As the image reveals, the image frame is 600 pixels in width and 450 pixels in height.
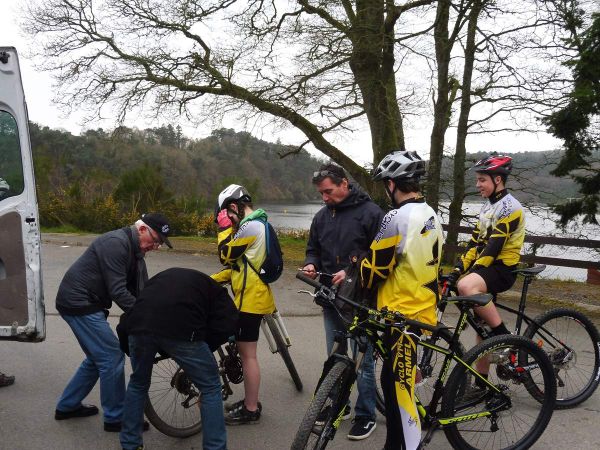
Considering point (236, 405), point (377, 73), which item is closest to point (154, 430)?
point (236, 405)

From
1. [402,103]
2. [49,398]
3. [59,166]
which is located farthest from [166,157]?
[49,398]

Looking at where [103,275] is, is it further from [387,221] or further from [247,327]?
[387,221]

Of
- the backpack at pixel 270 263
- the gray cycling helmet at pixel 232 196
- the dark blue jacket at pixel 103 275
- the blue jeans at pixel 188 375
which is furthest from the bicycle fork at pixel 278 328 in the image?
the blue jeans at pixel 188 375

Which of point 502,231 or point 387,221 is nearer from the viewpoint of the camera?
point 387,221

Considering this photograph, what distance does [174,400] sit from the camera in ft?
13.1

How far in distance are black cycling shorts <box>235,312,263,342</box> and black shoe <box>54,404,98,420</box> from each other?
1.24 m

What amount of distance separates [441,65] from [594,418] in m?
10.4

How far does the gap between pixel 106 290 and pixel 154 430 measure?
1061 millimetres

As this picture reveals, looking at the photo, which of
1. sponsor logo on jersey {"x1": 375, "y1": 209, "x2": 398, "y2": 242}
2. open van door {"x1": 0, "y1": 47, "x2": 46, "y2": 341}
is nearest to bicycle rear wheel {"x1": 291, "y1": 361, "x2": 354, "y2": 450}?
sponsor logo on jersey {"x1": 375, "y1": 209, "x2": 398, "y2": 242}

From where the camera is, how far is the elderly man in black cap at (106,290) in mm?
3863

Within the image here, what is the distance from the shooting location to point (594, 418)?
14.1ft

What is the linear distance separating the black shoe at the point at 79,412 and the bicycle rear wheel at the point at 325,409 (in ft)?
6.34

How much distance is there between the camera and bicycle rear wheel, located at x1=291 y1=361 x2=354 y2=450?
9.56 feet

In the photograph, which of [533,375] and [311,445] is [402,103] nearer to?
[533,375]
